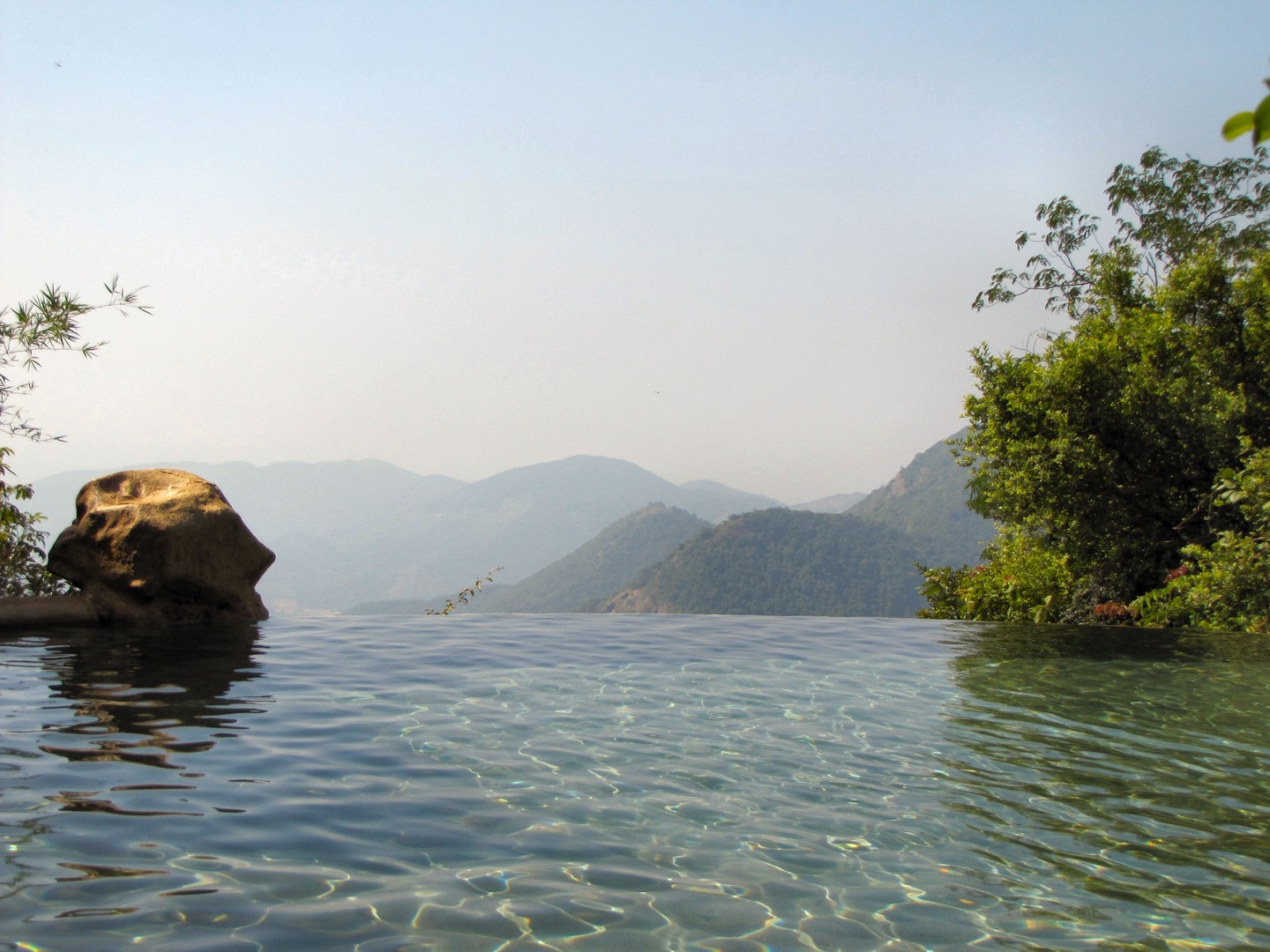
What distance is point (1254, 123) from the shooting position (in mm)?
1009

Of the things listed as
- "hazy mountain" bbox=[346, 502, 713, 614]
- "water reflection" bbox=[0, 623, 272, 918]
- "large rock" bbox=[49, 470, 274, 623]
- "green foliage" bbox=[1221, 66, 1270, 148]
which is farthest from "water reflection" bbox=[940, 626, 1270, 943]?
"hazy mountain" bbox=[346, 502, 713, 614]

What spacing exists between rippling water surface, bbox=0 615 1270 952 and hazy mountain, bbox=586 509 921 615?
97.8 m

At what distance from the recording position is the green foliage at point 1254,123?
0.98 metres

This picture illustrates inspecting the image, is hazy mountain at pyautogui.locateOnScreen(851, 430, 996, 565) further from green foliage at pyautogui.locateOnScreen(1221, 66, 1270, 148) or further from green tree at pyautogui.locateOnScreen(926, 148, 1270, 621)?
green foliage at pyautogui.locateOnScreen(1221, 66, 1270, 148)

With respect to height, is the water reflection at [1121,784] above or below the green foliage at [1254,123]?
below

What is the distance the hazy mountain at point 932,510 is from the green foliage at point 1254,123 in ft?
372

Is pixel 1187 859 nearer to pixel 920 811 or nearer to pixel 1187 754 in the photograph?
pixel 920 811

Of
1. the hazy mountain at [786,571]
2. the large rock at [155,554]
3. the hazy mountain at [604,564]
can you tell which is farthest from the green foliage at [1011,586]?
the hazy mountain at [604,564]

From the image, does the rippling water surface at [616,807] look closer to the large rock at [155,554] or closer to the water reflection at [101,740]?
the water reflection at [101,740]

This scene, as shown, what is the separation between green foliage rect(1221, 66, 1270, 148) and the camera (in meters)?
0.98

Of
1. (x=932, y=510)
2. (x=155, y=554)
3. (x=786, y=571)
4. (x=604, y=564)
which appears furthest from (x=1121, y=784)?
(x=604, y=564)

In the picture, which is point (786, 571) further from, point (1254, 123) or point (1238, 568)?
point (1254, 123)

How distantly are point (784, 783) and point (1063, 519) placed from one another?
11.7 m

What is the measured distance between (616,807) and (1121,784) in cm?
288
